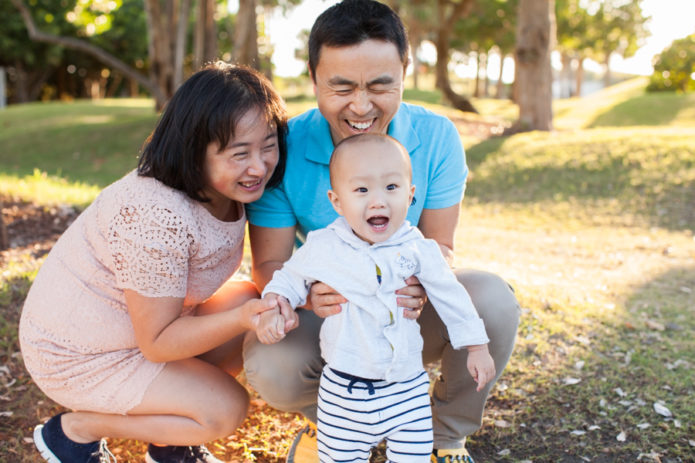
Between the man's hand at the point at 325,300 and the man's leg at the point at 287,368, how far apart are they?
0.34 meters

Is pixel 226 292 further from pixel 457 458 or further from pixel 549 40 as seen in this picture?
Answer: pixel 549 40

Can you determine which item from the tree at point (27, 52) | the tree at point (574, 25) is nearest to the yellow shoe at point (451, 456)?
the tree at point (574, 25)

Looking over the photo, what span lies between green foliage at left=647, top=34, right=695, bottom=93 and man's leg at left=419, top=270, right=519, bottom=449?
22.1m

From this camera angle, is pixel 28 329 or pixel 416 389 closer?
pixel 416 389

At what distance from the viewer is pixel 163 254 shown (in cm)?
208

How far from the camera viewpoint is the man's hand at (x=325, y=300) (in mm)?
2094

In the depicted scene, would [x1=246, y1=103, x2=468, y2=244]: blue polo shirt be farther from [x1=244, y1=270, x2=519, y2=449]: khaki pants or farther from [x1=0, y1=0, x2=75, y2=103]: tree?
[x1=0, y1=0, x2=75, y2=103]: tree

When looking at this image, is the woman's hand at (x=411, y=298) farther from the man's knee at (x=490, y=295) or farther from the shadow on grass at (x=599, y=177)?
the shadow on grass at (x=599, y=177)

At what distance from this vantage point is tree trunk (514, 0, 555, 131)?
11289 millimetres

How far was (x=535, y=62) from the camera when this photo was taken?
11703 millimetres

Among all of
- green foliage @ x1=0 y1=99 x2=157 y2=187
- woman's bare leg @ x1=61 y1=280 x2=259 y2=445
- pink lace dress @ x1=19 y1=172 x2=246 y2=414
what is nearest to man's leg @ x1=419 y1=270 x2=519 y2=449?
woman's bare leg @ x1=61 y1=280 x2=259 y2=445

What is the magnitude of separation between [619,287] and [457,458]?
3.01m

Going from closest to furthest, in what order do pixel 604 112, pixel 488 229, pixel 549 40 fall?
pixel 488 229 → pixel 549 40 → pixel 604 112

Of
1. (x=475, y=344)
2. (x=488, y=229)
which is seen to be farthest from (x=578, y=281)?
(x=475, y=344)
